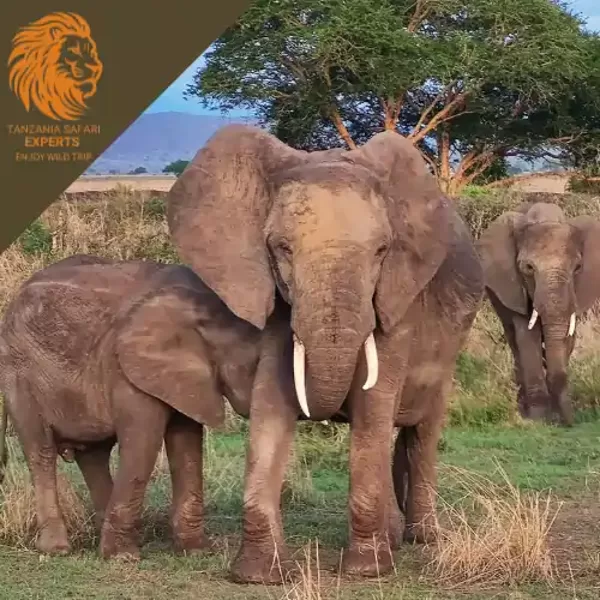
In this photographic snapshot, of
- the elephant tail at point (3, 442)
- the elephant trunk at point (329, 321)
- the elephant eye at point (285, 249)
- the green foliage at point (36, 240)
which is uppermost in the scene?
the green foliage at point (36, 240)

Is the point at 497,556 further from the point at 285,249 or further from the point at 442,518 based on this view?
the point at 285,249

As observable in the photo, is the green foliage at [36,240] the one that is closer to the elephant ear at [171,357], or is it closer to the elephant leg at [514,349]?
the elephant leg at [514,349]

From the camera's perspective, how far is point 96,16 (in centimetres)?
2962

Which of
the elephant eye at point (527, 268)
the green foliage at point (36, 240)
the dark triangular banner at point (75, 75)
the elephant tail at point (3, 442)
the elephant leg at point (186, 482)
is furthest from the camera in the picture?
the dark triangular banner at point (75, 75)

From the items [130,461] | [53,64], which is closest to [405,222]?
[130,461]

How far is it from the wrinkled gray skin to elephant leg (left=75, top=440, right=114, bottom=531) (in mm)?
5367

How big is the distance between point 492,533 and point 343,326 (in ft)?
3.82

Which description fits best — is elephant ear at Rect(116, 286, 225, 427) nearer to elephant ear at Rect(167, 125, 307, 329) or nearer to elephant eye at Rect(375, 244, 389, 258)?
elephant ear at Rect(167, 125, 307, 329)

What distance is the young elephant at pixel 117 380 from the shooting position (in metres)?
6.51

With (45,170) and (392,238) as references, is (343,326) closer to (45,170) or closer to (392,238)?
(392,238)

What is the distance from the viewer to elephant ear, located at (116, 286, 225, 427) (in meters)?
6.49

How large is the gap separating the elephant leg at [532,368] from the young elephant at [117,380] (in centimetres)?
569

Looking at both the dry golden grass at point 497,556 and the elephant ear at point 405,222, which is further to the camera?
the elephant ear at point 405,222

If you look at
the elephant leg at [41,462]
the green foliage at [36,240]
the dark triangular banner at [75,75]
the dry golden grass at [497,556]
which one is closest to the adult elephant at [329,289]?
the dry golden grass at [497,556]
